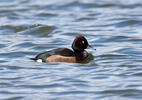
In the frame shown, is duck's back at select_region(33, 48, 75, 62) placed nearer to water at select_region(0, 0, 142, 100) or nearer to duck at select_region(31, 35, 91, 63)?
duck at select_region(31, 35, 91, 63)

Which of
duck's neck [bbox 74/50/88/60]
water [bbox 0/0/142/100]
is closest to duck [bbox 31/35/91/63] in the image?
duck's neck [bbox 74/50/88/60]

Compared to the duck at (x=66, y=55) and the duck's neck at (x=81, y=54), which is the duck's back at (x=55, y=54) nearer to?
the duck at (x=66, y=55)

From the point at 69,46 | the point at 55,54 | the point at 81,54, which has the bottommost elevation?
the point at 69,46

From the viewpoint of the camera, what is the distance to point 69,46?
51.8 feet

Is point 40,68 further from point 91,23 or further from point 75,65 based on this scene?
point 91,23

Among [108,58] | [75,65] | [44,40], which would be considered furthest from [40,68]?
[44,40]

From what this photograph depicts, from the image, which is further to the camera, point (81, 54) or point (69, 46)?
point (69, 46)

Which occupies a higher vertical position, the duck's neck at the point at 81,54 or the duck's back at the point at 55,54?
the duck's back at the point at 55,54

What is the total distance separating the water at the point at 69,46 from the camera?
426 inches

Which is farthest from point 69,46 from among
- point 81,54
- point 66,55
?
point 66,55

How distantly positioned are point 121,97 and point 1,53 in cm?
535

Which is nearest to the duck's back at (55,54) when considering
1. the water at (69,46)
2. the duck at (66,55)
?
the duck at (66,55)

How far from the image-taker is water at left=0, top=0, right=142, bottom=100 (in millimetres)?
10828

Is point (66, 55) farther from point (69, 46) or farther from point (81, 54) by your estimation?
point (69, 46)
